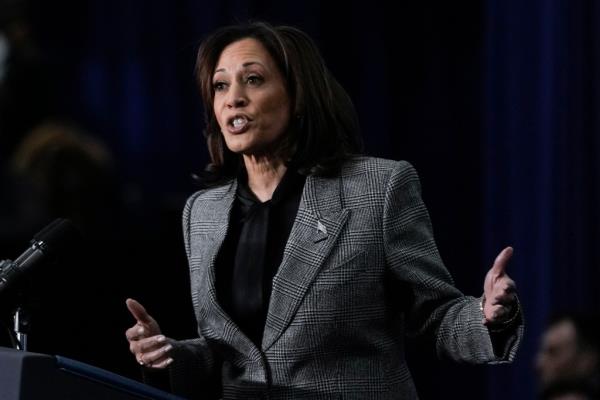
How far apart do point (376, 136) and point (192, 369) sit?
9.20ft

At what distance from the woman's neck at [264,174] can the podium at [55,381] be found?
64 centimetres

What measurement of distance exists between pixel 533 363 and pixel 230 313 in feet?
5.88

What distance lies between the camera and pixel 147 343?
210cm

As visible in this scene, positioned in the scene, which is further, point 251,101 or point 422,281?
point 251,101

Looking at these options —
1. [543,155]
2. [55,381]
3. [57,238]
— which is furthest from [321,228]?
[543,155]

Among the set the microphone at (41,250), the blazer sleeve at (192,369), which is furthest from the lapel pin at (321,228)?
the microphone at (41,250)

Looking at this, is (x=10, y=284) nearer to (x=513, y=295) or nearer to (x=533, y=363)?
(x=513, y=295)

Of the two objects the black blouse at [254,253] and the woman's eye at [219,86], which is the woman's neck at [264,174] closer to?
the black blouse at [254,253]

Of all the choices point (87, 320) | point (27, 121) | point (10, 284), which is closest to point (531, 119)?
point (87, 320)

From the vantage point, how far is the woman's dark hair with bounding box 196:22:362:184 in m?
2.37

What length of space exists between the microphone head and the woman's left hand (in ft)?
2.26

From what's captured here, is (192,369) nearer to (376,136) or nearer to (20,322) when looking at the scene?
(20,322)

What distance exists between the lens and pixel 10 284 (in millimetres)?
2002

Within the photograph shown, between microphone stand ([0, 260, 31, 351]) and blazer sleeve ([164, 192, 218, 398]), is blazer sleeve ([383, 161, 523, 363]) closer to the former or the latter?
blazer sleeve ([164, 192, 218, 398])
